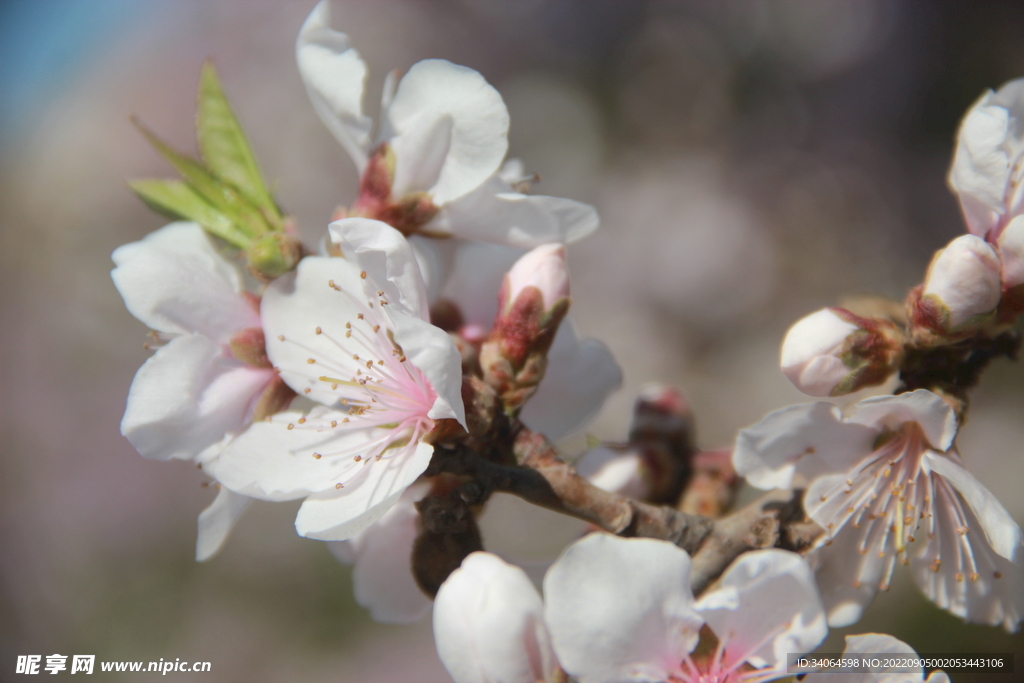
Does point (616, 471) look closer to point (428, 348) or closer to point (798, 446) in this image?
point (798, 446)

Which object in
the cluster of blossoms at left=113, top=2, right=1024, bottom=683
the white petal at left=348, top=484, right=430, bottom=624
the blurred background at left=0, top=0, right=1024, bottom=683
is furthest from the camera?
the blurred background at left=0, top=0, right=1024, bottom=683

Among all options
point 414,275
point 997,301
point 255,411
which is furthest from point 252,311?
point 997,301

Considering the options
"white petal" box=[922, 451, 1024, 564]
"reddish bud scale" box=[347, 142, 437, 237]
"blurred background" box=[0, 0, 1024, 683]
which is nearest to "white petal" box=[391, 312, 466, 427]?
"reddish bud scale" box=[347, 142, 437, 237]

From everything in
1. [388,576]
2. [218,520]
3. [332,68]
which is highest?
[332,68]

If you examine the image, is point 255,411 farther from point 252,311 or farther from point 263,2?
point 263,2

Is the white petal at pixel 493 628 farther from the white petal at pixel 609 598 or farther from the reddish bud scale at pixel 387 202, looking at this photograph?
the reddish bud scale at pixel 387 202

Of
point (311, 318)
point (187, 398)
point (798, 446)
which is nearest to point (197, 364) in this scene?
point (187, 398)

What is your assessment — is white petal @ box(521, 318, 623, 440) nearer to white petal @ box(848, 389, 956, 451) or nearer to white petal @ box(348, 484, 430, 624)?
white petal @ box(348, 484, 430, 624)
